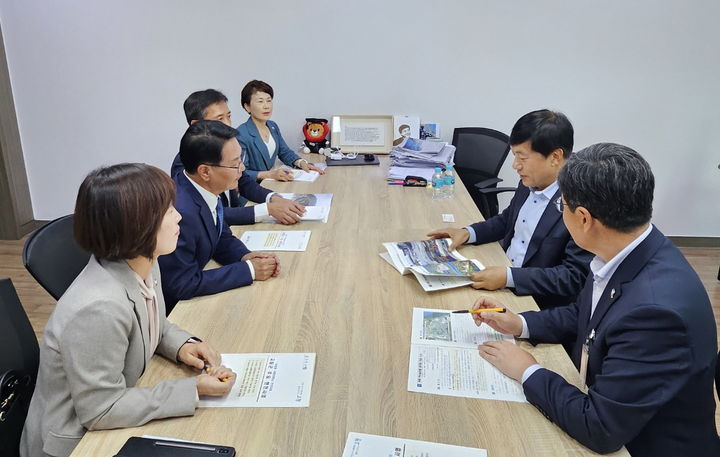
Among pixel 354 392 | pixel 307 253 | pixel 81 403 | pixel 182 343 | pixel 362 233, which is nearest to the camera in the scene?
pixel 81 403

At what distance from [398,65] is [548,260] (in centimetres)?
236

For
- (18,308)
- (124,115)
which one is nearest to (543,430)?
(18,308)

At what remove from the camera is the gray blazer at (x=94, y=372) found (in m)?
1.13

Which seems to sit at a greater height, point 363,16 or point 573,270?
point 363,16

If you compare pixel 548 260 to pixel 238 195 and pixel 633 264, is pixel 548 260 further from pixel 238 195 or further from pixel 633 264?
pixel 238 195

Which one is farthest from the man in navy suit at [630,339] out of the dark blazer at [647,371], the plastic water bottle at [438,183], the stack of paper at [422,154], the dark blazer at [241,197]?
the stack of paper at [422,154]

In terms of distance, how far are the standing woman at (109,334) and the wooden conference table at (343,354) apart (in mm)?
49

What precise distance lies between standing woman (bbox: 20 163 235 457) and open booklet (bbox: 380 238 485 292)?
0.77m

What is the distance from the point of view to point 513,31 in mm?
3795

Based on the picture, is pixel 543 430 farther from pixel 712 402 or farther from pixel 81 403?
pixel 81 403

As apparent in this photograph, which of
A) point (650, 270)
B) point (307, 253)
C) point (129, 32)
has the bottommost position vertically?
point (307, 253)

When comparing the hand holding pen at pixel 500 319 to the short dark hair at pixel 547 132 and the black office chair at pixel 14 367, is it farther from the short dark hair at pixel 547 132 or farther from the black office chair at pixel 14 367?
the black office chair at pixel 14 367

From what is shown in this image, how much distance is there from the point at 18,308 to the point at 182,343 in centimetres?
48

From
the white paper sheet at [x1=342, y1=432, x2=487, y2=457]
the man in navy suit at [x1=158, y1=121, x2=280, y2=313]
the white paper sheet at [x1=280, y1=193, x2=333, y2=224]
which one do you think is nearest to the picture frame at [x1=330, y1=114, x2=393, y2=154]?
the white paper sheet at [x1=280, y1=193, x2=333, y2=224]
